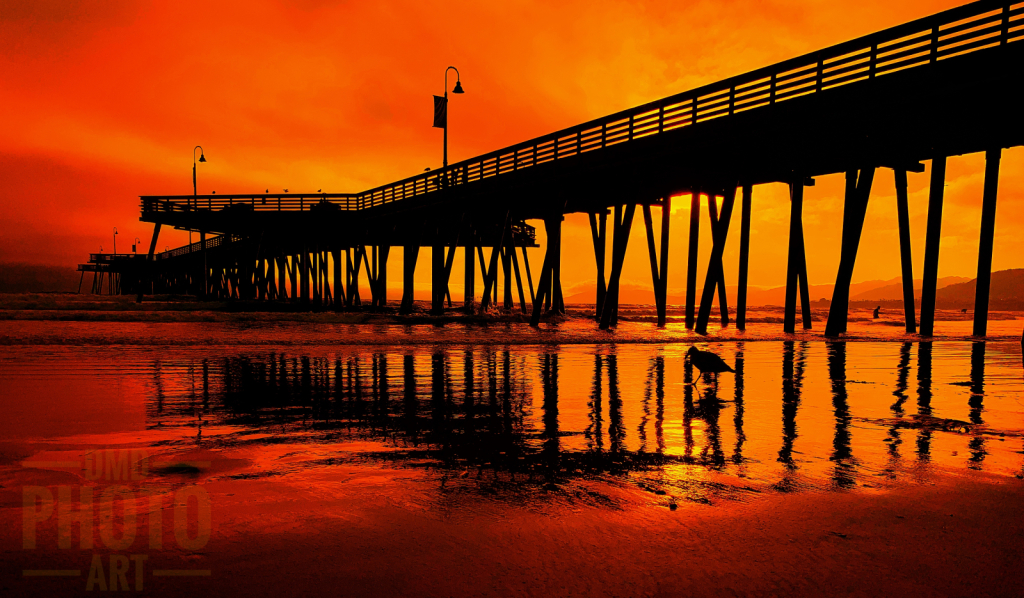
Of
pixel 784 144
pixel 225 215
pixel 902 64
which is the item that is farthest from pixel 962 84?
pixel 225 215

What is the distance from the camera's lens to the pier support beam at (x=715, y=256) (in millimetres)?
19516

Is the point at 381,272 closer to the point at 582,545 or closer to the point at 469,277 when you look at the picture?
the point at 469,277

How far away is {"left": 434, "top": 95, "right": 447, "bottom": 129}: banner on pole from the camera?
3012 centimetres

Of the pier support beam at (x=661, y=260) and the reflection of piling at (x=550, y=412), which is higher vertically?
the pier support beam at (x=661, y=260)

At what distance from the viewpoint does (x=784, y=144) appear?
16938 mm

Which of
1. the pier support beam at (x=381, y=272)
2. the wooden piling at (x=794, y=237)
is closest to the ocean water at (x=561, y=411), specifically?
the wooden piling at (x=794, y=237)

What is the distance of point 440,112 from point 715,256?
16.6 m

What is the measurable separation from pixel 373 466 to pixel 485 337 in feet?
46.9

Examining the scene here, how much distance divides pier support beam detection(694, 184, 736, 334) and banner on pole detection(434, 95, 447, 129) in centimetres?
1574

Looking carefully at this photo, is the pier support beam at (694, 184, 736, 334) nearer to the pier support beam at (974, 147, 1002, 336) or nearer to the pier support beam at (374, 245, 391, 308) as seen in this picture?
the pier support beam at (974, 147, 1002, 336)

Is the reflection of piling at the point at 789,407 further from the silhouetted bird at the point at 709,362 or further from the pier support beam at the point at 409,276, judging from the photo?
the pier support beam at the point at 409,276

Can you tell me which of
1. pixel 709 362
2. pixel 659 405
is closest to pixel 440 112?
pixel 709 362

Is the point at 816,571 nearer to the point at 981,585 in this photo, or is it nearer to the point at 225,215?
the point at 981,585

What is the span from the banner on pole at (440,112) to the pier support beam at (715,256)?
15.7 m
